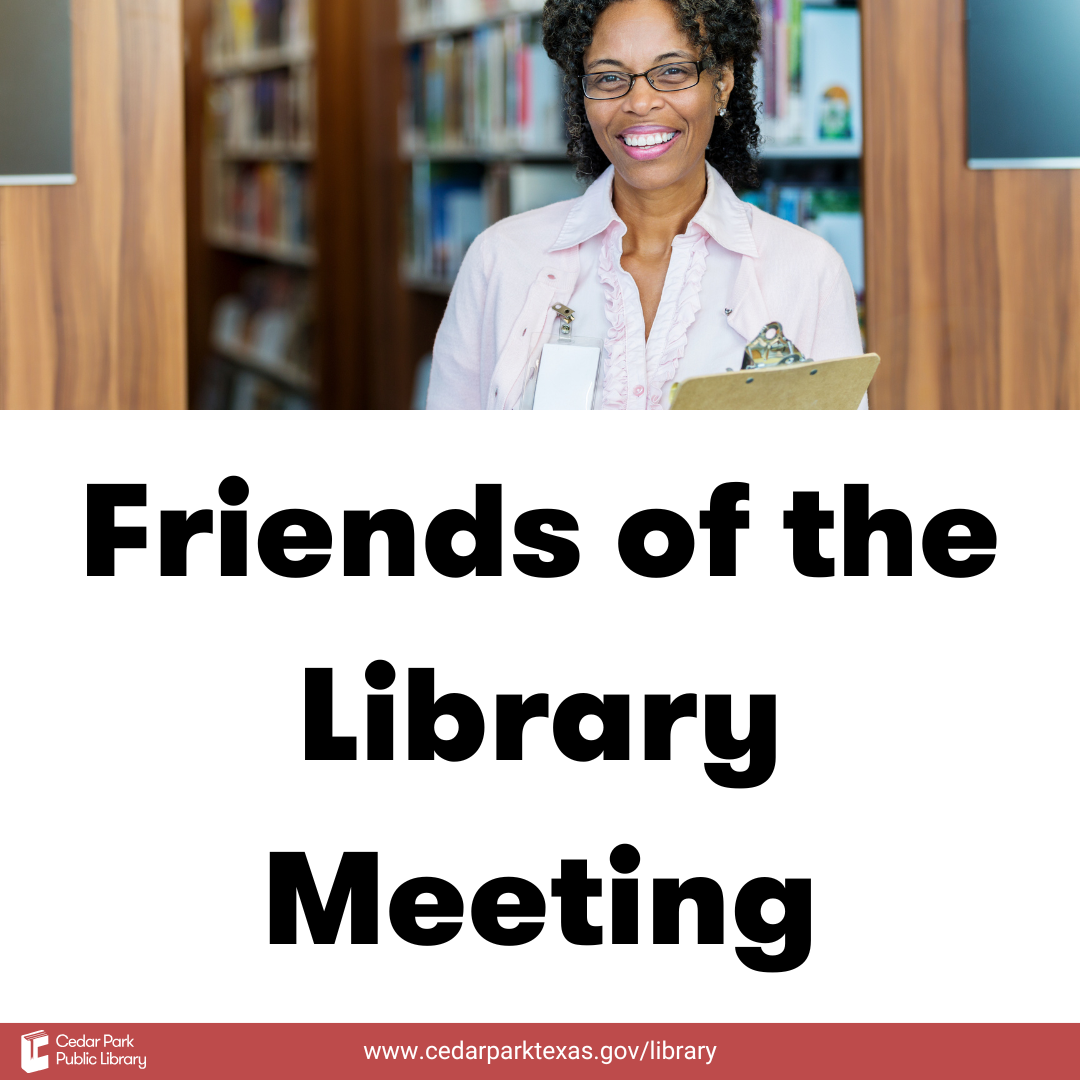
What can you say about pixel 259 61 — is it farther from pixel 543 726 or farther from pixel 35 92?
pixel 543 726

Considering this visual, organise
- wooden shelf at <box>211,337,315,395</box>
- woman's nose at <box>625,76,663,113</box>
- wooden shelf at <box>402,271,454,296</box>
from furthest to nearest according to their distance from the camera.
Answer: wooden shelf at <box>211,337,315,395</box>, wooden shelf at <box>402,271,454,296</box>, woman's nose at <box>625,76,663,113</box>

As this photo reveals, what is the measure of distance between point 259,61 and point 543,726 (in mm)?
4503

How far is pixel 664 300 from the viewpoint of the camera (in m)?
1.54

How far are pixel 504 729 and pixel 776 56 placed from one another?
1574mm

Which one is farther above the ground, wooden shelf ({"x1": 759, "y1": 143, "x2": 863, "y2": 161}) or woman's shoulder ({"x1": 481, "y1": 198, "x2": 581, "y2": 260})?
wooden shelf ({"x1": 759, "y1": 143, "x2": 863, "y2": 161})

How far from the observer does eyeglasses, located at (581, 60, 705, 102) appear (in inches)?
57.5

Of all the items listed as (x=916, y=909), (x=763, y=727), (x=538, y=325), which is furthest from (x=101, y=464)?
(x=916, y=909)

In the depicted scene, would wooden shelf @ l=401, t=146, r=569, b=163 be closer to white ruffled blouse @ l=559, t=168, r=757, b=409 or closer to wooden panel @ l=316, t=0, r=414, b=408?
wooden panel @ l=316, t=0, r=414, b=408

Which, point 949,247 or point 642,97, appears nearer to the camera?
point 642,97

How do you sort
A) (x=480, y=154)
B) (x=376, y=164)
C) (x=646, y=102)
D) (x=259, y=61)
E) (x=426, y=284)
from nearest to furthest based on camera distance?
1. (x=646, y=102)
2. (x=480, y=154)
3. (x=426, y=284)
4. (x=376, y=164)
5. (x=259, y=61)
